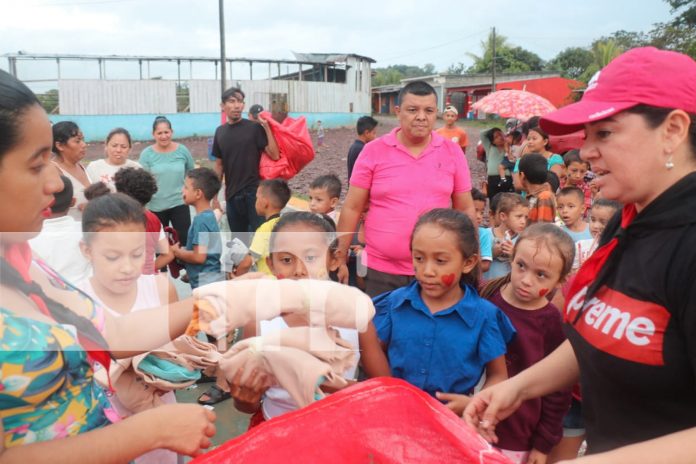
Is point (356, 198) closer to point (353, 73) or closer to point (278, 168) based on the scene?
point (278, 168)

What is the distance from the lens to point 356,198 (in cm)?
327

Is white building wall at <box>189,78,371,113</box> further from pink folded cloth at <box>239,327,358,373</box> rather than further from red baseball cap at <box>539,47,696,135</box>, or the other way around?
Result: red baseball cap at <box>539,47,696,135</box>

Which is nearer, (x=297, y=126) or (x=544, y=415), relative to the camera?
(x=544, y=415)

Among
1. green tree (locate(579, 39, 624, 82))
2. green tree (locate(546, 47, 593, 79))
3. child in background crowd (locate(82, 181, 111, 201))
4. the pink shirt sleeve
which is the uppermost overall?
green tree (locate(546, 47, 593, 79))

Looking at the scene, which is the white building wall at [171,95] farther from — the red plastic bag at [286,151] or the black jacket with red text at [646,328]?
the black jacket with red text at [646,328]

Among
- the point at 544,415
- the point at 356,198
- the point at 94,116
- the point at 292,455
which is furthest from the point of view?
the point at 94,116

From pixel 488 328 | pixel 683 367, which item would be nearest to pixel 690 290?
pixel 683 367

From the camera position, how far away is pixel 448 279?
2.09m

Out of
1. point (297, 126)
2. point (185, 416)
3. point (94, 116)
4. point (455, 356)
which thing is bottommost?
point (455, 356)

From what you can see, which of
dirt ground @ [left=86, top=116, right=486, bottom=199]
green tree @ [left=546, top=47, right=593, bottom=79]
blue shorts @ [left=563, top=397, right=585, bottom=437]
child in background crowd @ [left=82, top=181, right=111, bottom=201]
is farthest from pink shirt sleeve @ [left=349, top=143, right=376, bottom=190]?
green tree @ [left=546, top=47, right=593, bottom=79]

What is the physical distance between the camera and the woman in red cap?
1.08 meters

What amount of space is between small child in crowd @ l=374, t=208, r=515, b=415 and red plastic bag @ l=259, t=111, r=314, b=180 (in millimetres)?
3260

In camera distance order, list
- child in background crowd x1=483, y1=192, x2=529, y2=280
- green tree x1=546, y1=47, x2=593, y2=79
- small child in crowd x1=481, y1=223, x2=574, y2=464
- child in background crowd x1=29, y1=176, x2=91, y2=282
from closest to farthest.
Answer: small child in crowd x1=481, y1=223, x2=574, y2=464, child in background crowd x1=29, y1=176, x2=91, y2=282, child in background crowd x1=483, y1=192, x2=529, y2=280, green tree x1=546, y1=47, x2=593, y2=79

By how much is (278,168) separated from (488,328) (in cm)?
361
